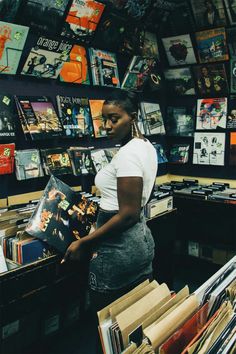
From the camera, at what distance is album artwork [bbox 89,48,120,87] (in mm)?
3162

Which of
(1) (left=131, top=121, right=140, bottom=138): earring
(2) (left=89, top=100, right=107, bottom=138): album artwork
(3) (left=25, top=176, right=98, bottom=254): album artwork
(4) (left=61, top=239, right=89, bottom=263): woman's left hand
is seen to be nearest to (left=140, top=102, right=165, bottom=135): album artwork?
(2) (left=89, top=100, right=107, bottom=138): album artwork

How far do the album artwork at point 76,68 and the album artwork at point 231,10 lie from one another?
1393 mm

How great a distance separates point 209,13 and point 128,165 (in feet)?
8.64

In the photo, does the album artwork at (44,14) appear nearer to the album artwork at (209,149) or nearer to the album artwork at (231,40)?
the album artwork at (231,40)

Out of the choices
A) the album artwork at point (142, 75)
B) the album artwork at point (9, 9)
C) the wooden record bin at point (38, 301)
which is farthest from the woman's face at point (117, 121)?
the album artwork at point (142, 75)

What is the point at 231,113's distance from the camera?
3.79 meters

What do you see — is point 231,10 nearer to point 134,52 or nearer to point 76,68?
point 134,52

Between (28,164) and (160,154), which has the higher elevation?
(28,164)

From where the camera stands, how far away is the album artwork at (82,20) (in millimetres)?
2744

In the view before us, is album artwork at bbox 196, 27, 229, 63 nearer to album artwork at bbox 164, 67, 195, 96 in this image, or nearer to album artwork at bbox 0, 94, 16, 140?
album artwork at bbox 164, 67, 195, 96

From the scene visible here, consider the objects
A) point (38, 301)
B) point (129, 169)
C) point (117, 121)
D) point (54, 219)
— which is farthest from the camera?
point (38, 301)

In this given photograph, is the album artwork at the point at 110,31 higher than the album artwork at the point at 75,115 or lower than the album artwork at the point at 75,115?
higher

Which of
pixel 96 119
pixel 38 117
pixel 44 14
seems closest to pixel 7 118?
pixel 38 117

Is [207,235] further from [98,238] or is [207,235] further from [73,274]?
[98,238]
